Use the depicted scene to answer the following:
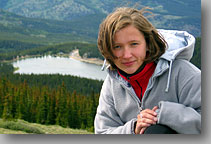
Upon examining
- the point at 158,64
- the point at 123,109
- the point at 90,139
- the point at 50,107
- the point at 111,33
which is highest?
the point at 111,33

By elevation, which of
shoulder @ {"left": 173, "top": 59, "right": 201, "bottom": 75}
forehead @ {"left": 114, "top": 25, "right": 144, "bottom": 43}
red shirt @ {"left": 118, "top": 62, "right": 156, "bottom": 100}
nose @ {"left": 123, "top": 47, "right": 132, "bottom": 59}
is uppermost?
forehead @ {"left": 114, "top": 25, "right": 144, "bottom": 43}

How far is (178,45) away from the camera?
1.09 meters

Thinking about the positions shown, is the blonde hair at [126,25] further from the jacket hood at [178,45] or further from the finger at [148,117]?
the finger at [148,117]

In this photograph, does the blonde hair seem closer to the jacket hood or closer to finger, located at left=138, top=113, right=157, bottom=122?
the jacket hood

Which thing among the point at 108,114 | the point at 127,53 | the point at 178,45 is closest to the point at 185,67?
the point at 178,45

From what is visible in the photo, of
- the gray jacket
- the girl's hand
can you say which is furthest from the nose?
the girl's hand

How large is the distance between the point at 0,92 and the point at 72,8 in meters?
73.4

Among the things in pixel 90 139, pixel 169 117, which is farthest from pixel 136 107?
pixel 90 139

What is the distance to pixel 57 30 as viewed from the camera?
271 ft

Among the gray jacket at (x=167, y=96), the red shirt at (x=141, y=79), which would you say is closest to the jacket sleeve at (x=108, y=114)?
the gray jacket at (x=167, y=96)

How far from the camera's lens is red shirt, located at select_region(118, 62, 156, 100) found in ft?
3.58

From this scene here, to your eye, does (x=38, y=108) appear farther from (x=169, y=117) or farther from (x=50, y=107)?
(x=169, y=117)

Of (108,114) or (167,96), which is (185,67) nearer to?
(167,96)

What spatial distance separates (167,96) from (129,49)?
24 centimetres
